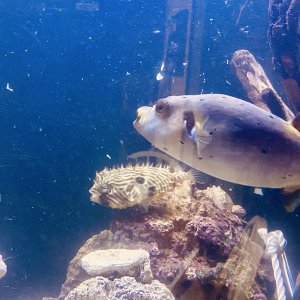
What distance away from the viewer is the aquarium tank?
3795 millimetres

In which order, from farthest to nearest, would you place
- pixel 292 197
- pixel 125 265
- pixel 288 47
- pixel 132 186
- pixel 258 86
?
pixel 258 86 → pixel 288 47 → pixel 132 186 → pixel 125 265 → pixel 292 197

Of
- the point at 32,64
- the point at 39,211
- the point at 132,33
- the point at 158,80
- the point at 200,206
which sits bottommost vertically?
the point at 39,211

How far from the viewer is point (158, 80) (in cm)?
712

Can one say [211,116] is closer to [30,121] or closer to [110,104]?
[110,104]

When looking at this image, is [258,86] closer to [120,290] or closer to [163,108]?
[163,108]

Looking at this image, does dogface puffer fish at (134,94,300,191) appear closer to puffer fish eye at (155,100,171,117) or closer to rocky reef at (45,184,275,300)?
puffer fish eye at (155,100,171,117)

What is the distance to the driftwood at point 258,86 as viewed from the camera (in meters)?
4.52

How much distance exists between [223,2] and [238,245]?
636 centimetres

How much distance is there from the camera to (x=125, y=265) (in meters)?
3.07

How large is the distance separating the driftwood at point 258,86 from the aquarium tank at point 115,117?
0.02 metres

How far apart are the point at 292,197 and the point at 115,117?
546 cm

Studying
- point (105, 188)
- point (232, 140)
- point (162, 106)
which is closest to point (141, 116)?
point (162, 106)

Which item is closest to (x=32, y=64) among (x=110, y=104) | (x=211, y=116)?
(x=110, y=104)

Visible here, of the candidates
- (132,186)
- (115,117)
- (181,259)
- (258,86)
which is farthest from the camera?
(115,117)
